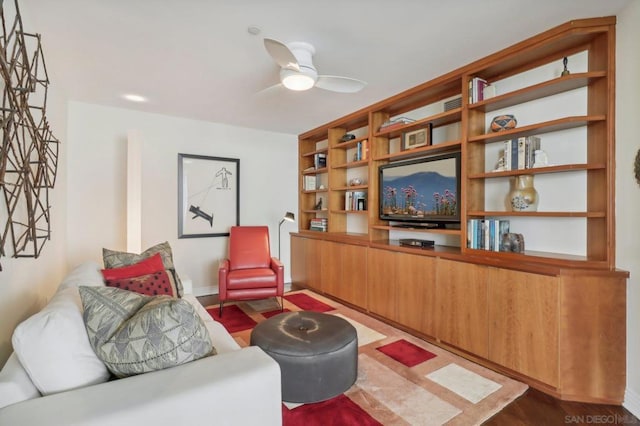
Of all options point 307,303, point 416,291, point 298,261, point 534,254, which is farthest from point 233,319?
point 534,254

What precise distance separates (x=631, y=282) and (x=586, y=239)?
397 millimetres

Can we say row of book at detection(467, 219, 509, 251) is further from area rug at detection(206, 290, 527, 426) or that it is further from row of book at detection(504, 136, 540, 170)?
area rug at detection(206, 290, 527, 426)

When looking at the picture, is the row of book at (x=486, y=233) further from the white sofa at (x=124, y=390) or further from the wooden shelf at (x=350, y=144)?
the white sofa at (x=124, y=390)

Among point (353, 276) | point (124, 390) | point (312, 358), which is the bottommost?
point (312, 358)

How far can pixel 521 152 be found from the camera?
2.27m

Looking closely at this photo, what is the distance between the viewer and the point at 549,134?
90.7 inches

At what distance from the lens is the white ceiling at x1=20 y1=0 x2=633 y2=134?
1816 mm

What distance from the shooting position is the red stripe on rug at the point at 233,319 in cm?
307

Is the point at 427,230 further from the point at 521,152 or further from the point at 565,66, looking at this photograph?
the point at 565,66

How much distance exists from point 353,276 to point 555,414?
7.03 feet

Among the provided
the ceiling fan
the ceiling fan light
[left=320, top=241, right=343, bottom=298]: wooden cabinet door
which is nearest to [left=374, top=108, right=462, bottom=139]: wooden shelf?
the ceiling fan

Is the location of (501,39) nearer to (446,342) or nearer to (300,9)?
(300,9)

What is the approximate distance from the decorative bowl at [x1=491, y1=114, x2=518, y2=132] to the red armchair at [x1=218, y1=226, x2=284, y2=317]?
8.54 ft

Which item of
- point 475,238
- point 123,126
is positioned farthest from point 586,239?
point 123,126
